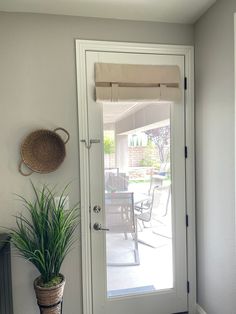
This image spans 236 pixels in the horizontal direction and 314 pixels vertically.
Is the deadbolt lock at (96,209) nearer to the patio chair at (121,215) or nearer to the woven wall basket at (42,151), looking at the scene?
the patio chair at (121,215)

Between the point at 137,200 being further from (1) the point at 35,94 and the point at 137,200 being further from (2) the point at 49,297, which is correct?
(1) the point at 35,94

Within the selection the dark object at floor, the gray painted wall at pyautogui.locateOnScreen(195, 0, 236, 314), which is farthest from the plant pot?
the gray painted wall at pyautogui.locateOnScreen(195, 0, 236, 314)

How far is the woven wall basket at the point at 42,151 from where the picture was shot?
1.99 meters

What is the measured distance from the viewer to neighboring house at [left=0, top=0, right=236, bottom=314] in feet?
6.35

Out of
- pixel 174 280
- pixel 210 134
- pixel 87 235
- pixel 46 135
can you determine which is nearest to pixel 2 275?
pixel 87 235

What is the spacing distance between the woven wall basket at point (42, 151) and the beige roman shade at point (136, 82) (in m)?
0.48

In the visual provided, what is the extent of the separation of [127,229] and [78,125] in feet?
3.18

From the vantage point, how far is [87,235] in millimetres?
2141

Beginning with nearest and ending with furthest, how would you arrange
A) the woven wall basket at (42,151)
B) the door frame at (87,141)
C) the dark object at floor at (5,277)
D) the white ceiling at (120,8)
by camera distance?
1. the dark object at floor at (5,277)
2. the white ceiling at (120,8)
3. the woven wall basket at (42,151)
4. the door frame at (87,141)

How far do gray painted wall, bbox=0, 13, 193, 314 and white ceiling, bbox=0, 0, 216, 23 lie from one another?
0.23 ft

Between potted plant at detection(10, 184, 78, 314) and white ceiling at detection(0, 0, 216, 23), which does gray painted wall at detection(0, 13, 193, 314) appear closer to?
white ceiling at detection(0, 0, 216, 23)

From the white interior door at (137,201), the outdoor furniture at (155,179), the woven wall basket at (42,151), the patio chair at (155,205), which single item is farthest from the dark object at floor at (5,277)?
the outdoor furniture at (155,179)

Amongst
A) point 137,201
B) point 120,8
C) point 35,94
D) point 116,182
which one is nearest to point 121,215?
point 137,201

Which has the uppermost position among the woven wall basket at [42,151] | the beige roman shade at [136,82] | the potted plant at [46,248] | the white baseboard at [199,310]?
the beige roman shade at [136,82]
